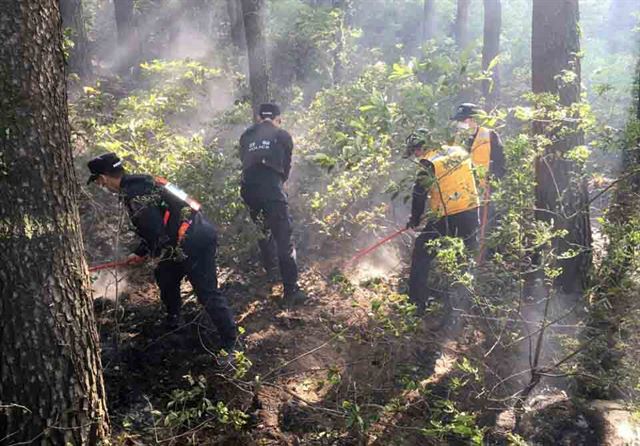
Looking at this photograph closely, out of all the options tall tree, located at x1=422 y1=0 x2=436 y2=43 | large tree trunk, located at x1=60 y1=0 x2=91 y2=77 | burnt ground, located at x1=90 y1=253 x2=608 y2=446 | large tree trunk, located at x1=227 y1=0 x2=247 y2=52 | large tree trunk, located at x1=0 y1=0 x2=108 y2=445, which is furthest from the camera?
tall tree, located at x1=422 y1=0 x2=436 y2=43

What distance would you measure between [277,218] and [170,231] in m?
1.63

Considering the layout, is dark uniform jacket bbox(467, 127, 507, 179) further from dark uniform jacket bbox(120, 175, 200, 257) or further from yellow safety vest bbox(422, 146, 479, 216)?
dark uniform jacket bbox(120, 175, 200, 257)

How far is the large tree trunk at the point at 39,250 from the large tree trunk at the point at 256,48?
4.79 meters

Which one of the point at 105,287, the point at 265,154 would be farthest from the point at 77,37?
the point at 105,287

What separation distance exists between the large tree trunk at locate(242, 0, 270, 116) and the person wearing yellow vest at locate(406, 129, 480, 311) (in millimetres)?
3239

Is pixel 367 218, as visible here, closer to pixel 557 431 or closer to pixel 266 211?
pixel 266 211

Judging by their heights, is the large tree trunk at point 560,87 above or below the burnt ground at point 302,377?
above

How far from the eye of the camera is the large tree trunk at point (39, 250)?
9.45ft

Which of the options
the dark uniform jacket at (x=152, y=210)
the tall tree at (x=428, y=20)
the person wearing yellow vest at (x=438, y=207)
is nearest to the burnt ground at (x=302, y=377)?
the person wearing yellow vest at (x=438, y=207)

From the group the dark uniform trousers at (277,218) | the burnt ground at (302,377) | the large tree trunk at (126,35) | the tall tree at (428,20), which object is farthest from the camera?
the tall tree at (428,20)

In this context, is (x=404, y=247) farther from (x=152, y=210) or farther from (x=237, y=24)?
(x=237, y=24)

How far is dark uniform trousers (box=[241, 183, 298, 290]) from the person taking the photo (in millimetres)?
5984

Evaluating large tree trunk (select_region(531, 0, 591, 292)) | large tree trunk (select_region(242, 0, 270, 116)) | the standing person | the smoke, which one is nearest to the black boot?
the standing person

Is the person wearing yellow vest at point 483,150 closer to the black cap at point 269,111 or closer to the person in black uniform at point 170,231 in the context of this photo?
the black cap at point 269,111
